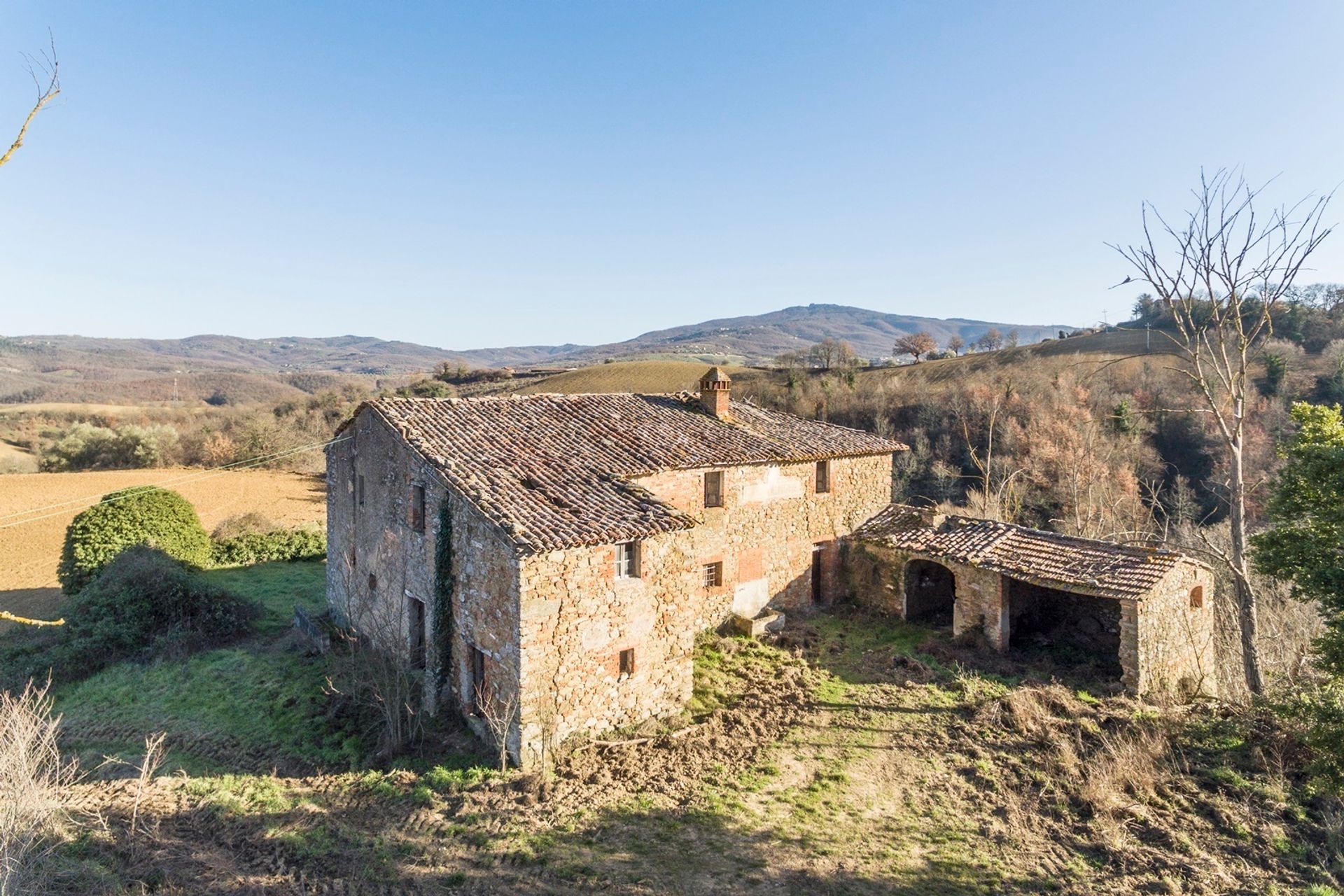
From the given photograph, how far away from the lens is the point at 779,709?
1402cm

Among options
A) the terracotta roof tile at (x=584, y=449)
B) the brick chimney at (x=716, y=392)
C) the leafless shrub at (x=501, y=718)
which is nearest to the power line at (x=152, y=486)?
the terracotta roof tile at (x=584, y=449)

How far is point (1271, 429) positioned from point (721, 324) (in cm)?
14813

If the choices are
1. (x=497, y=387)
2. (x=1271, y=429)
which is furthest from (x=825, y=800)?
(x=497, y=387)

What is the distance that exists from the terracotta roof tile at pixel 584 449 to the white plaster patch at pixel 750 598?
11.2ft

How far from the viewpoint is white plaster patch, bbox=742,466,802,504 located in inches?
719

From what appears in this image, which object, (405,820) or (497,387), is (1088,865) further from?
(497,387)

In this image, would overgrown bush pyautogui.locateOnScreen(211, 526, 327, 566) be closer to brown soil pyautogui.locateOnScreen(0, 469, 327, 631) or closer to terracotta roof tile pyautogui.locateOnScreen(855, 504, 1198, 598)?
brown soil pyautogui.locateOnScreen(0, 469, 327, 631)

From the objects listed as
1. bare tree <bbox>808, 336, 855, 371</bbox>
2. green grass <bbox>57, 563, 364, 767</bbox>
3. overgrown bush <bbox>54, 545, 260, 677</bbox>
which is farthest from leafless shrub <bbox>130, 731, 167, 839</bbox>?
bare tree <bbox>808, 336, 855, 371</bbox>

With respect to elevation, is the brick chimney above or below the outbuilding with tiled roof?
above

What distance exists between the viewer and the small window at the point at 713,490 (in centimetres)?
1770

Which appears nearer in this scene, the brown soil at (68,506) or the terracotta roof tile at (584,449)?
the terracotta roof tile at (584,449)

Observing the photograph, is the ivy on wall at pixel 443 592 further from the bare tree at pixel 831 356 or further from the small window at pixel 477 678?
the bare tree at pixel 831 356

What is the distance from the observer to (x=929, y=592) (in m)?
19.6

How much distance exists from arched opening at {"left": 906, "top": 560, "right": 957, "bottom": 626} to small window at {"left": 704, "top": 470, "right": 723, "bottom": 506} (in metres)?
Answer: 5.76
